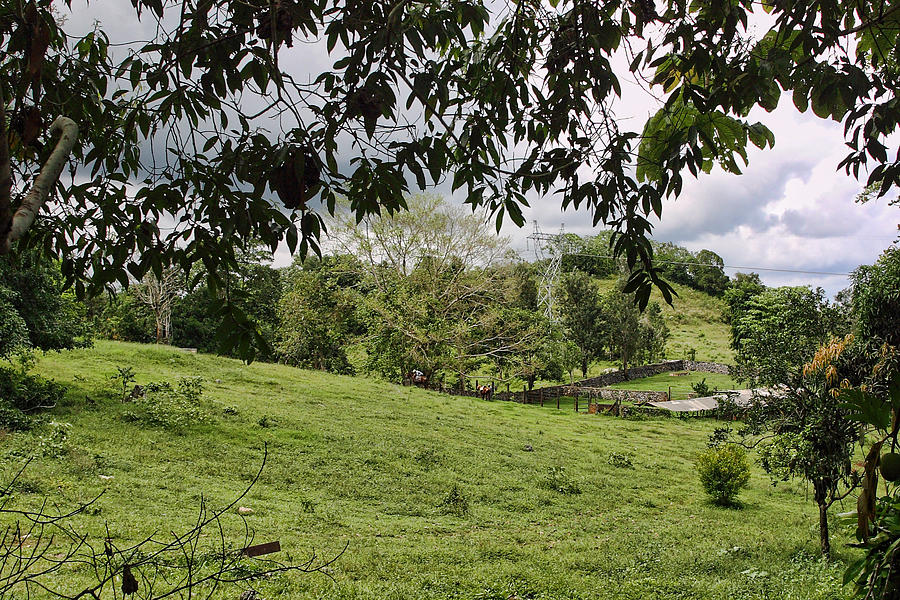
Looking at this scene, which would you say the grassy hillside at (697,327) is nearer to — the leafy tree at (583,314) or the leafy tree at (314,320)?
the leafy tree at (583,314)

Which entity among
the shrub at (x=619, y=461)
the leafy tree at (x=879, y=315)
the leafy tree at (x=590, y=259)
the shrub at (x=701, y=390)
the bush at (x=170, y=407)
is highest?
the leafy tree at (x=590, y=259)

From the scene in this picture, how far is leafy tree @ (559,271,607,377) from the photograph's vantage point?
3127 cm

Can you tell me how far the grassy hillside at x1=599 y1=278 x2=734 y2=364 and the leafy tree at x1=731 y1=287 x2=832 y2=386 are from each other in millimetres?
30674

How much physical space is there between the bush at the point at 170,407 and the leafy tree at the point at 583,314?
2209 centimetres

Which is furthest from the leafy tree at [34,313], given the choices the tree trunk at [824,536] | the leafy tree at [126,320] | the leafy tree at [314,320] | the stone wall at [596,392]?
the leafy tree at [126,320]

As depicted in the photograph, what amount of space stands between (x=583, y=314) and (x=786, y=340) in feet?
A: 77.9

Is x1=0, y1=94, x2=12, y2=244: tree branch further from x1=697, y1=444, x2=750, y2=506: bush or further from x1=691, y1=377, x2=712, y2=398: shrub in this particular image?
x1=691, y1=377, x2=712, y2=398: shrub

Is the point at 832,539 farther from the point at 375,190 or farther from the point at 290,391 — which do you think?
the point at 290,391

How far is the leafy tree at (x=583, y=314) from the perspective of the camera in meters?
31.3

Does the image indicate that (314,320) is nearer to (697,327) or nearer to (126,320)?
(126,320)

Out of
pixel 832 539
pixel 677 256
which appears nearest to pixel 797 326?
pixel 832 539

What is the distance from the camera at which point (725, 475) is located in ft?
34.8

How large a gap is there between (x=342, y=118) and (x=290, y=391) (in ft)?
52.2

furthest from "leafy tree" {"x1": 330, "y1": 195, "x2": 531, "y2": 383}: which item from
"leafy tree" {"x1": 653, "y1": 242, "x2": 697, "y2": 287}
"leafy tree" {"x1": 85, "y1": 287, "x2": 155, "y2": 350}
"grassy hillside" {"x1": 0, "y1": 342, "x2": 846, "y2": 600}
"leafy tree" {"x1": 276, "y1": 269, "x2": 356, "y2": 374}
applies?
"leafy tree" {"x1": 653, "y1": 242, "x2": 697, "y2": 287}
